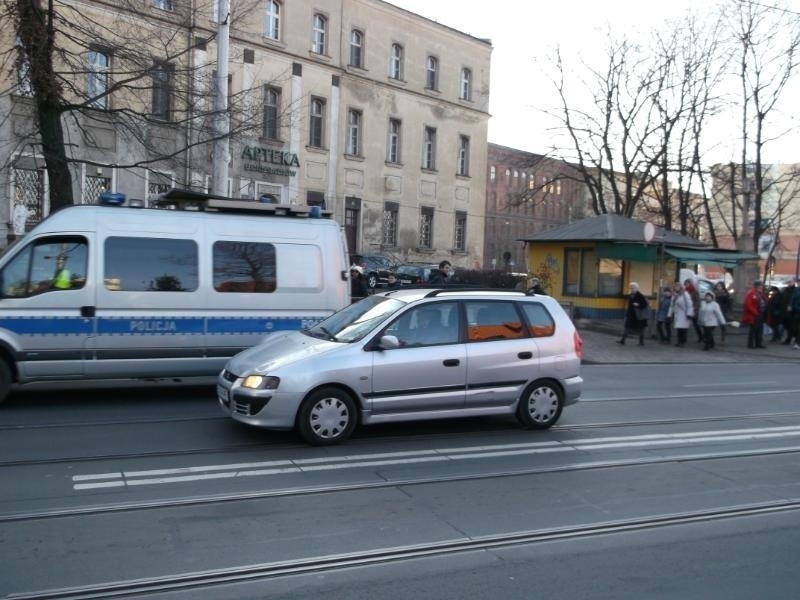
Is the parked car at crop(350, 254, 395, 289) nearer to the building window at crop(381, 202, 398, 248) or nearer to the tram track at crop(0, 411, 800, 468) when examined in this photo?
the building window at crop(381, 202, 398, 248)

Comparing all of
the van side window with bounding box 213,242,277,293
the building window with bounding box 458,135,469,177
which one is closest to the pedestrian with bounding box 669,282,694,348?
the van side window with bounding box 213,242,277,293

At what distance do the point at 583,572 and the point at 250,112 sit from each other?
13.4 meters

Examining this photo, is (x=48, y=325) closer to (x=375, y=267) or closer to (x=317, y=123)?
(x=375, y=267)

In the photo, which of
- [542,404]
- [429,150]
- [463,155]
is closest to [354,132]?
[429,150]

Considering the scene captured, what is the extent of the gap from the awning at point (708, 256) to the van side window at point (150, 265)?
1761 centimetres

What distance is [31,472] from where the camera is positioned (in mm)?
7172

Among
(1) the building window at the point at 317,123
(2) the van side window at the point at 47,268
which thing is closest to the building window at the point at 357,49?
(1) the building window at the point at 317,123

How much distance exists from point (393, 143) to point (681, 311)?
2495 centimetres

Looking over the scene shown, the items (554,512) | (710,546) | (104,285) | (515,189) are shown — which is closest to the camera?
(710,546)

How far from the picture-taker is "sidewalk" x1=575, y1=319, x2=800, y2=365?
19.8 metres

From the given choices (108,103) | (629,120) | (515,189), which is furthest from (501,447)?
(515,189)

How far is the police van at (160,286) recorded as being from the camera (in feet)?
32.8

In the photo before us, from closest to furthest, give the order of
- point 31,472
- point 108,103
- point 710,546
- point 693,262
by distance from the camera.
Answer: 1. point 710,546
2. point 31,472
3. point 108,103
4. point 693,262

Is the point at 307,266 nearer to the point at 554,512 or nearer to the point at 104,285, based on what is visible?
the point at 104,285
